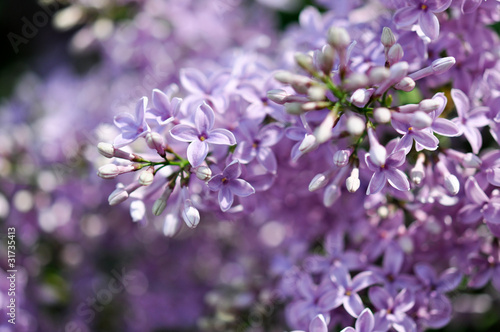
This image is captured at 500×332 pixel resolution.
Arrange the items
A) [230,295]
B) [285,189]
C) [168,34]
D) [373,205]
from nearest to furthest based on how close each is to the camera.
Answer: [373,205]
[285,189]
[230,295]
[168,34]

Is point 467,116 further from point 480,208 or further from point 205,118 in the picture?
point 205,118

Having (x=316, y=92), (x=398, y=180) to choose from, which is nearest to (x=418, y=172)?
(x=398, y=180)

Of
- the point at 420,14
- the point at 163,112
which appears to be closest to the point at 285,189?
the point at 163,112

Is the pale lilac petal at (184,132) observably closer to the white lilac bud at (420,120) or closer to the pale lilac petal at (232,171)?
the pale lilac petal at (232,171)

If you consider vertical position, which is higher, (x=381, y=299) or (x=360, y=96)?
(x=360, y=96)

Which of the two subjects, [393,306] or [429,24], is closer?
[429,24]

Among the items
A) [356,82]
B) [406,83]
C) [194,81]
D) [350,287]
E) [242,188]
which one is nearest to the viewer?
[356,82]

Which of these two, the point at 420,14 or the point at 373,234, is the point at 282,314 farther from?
the point at 420,14

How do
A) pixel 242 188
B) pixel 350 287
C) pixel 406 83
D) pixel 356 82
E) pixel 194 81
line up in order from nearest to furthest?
pixel 356 82, pixel 406 83, pixel 242 188, pixel 350 287, pixel 194 81

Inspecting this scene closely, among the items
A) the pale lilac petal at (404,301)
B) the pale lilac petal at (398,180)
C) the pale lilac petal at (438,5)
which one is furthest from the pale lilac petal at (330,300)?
the pale lilac petal at (438,5)
